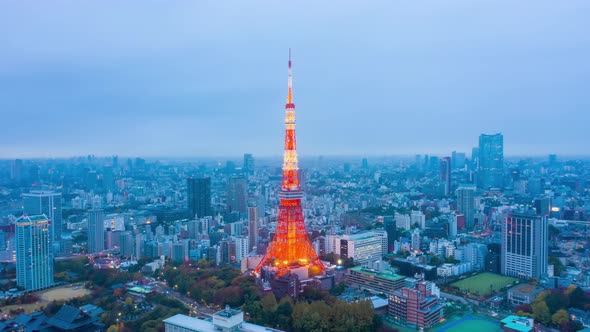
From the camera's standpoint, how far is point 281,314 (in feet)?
28.4

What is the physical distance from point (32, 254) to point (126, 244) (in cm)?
395

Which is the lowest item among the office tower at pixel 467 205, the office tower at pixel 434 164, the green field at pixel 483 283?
the green field at pixel 483 283

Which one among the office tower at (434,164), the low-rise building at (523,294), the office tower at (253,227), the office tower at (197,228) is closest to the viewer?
the low-rise building at (523,294)

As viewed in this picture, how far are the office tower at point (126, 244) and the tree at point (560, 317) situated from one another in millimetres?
11753

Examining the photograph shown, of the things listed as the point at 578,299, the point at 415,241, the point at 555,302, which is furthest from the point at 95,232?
the point at 578,299

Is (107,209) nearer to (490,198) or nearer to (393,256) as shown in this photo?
(393,256)

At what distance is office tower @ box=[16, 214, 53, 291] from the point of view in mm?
11391

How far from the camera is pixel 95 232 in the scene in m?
16.0

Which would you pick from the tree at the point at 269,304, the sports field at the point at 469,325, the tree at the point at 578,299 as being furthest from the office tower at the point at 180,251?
the tree at the point at 578,299

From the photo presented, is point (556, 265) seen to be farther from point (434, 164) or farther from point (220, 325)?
point (434, 164)

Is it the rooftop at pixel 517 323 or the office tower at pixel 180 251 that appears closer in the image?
the rooftop at pixel 517 323

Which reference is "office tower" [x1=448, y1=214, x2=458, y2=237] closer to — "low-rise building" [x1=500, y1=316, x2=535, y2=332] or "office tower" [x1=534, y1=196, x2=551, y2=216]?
"office tower" [x1=534, y1=196, x2=551, y2=216]

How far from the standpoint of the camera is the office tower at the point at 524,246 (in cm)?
1217

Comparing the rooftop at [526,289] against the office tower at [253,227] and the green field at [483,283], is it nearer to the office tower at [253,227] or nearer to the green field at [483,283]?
the green field at [483,283]
